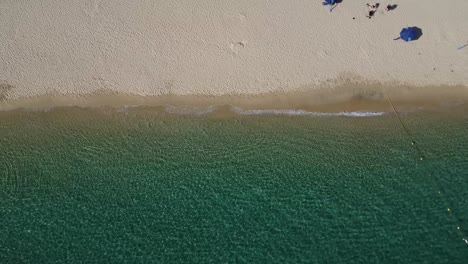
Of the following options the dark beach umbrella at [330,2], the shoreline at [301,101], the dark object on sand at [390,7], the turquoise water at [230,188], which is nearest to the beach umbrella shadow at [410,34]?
the dark object on sand at [390,7]

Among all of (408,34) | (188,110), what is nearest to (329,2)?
(408,34)

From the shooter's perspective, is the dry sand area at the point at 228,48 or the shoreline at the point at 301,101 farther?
the dry sand area at the point at 228,48

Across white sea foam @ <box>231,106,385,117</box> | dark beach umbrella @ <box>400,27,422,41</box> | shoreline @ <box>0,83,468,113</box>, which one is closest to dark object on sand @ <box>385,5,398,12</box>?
dark beach umbrella @ <box>400,27,422,41</box>

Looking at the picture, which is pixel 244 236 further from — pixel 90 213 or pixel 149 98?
pixel 149 98

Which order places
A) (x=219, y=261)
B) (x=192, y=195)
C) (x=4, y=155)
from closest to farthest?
(x=219, y=261)
(x=192, y=195)
(x=4, y=155)

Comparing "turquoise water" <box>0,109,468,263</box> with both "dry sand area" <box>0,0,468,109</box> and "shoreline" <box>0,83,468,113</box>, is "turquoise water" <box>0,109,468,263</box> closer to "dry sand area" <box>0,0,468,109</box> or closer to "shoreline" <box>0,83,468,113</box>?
"shoreline" <box>0,83,468,113</box>

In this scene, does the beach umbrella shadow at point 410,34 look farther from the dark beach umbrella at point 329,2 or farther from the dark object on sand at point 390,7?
the dark beach umbrella at point 329,2

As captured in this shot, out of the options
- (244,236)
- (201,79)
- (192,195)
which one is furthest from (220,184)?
(201,79)
